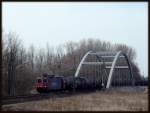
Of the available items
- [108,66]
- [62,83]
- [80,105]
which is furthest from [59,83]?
[108,66]

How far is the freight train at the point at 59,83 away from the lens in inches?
1868

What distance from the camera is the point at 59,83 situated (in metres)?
50.1

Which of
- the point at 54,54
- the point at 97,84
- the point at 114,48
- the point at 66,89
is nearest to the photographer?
the point at 66,89

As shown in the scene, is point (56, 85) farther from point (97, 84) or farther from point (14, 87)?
point (97, 84)

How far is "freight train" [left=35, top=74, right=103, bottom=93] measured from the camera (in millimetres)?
47438

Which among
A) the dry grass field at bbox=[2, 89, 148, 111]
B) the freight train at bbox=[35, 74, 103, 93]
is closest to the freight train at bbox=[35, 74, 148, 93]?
the freight train at bbox=[35, 74, 103, 93]

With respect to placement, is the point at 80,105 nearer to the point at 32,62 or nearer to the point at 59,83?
the point at 59,83

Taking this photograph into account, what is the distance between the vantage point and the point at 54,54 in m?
103

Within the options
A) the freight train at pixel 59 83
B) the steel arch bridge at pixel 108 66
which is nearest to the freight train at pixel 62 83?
the freight train at pixel 59 83

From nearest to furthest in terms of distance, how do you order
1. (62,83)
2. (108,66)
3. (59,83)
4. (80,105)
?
(80,105) → (59,83) → (62,83) → (108,66)

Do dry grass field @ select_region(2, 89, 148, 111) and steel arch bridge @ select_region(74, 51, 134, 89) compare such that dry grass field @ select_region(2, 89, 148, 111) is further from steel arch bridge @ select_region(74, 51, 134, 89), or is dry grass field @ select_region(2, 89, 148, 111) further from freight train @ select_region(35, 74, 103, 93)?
steel arch bridge @ select_region(74, 51, 134, 89)

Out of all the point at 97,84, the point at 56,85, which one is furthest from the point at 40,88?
the point at 97,84

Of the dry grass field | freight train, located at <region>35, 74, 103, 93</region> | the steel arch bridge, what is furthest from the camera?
the steel arch bridge

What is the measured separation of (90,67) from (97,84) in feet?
75.3
